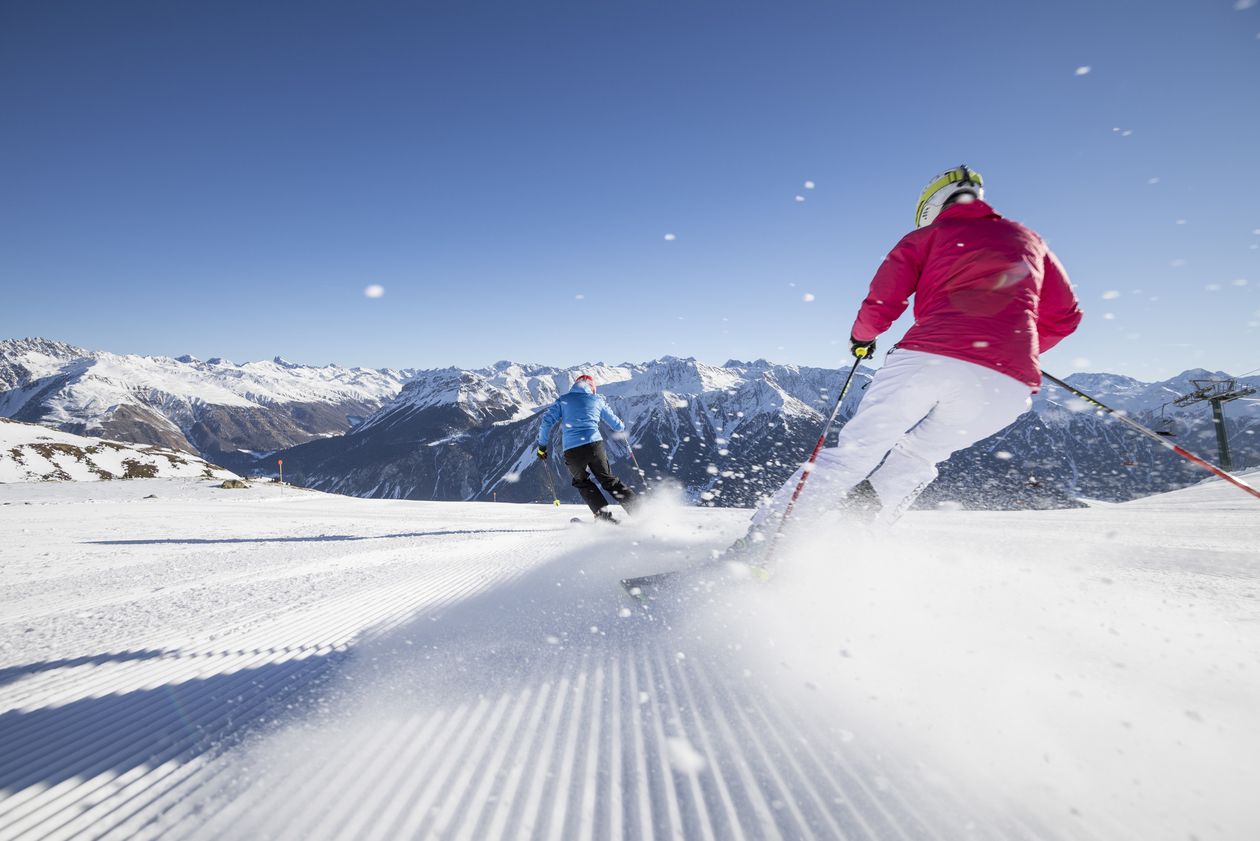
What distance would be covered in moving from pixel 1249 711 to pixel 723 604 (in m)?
1.58

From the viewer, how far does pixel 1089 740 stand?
1.28 meters

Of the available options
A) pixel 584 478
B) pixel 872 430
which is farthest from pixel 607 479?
pixel 872 430

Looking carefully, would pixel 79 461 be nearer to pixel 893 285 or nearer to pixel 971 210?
pixel 893 285

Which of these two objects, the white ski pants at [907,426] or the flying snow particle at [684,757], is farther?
the white ski pants at [907,426]

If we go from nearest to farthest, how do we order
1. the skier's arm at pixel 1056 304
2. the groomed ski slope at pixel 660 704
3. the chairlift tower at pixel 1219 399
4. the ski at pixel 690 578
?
the groomed ski slope at pixel 660 704 < the ski at pixel 690 578 < the skier's arm at pixel 1056 304 < the chairlift tower at pixel 1219 399

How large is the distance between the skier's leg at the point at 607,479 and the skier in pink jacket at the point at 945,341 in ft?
9.76

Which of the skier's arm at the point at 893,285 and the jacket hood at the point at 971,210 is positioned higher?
the jacket hood at the point at 971,210

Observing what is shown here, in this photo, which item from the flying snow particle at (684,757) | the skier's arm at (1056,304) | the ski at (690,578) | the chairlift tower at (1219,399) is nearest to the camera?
the flying snow particle at (684,757)

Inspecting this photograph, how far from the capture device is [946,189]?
3094 millimetres

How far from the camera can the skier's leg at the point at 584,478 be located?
627 cm

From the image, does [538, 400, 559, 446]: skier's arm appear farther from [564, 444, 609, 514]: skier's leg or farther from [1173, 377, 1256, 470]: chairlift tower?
[1173, 377, 1256, 470]: chairlift tower

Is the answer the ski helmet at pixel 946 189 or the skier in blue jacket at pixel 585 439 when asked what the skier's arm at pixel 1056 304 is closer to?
the ski helmet at pixel 946 189

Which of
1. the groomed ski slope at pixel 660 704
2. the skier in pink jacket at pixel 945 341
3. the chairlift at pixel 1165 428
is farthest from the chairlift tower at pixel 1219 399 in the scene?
the groomed ski slope at pixel 660 704

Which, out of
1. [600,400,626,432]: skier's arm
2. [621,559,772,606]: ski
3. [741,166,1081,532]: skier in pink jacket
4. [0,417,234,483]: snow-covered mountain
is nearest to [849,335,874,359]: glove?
[741,166,1081,532]: skier in pink jacket
